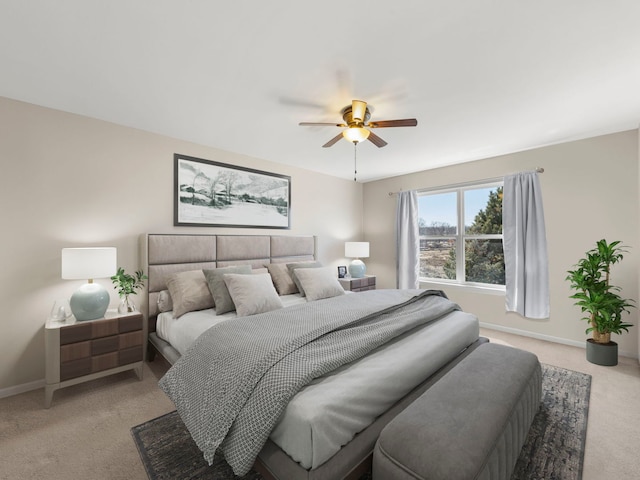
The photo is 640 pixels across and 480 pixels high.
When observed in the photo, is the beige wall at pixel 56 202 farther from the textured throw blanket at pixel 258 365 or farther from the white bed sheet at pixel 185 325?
the textured throw blanket at pixel 258 365

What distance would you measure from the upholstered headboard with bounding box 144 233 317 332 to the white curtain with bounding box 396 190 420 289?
5.81ft

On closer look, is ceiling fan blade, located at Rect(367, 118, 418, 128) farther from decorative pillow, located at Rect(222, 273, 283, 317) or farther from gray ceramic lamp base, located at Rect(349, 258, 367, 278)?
gray ceramic lamp base, located at Rect(349, 258, 367, 278)

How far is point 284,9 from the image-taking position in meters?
1.55

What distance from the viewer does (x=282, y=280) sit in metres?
3.63

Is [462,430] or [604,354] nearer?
[462,430]

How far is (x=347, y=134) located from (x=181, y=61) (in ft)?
4.52

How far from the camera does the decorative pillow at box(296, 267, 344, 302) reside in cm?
334

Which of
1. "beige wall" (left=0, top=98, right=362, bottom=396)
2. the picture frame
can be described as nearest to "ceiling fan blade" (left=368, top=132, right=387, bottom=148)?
the picture frame

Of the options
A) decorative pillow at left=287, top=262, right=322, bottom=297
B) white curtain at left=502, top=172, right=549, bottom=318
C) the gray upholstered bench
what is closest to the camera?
the gray upholstered bench

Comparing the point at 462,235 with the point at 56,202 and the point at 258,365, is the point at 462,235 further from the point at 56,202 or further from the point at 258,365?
the point at 56,202

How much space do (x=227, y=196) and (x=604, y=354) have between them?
15.2 feet

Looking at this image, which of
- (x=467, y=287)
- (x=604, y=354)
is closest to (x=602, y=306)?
(x=604, y=354)

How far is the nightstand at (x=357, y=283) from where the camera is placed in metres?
4.58

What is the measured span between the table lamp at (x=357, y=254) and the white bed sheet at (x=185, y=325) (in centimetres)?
263
